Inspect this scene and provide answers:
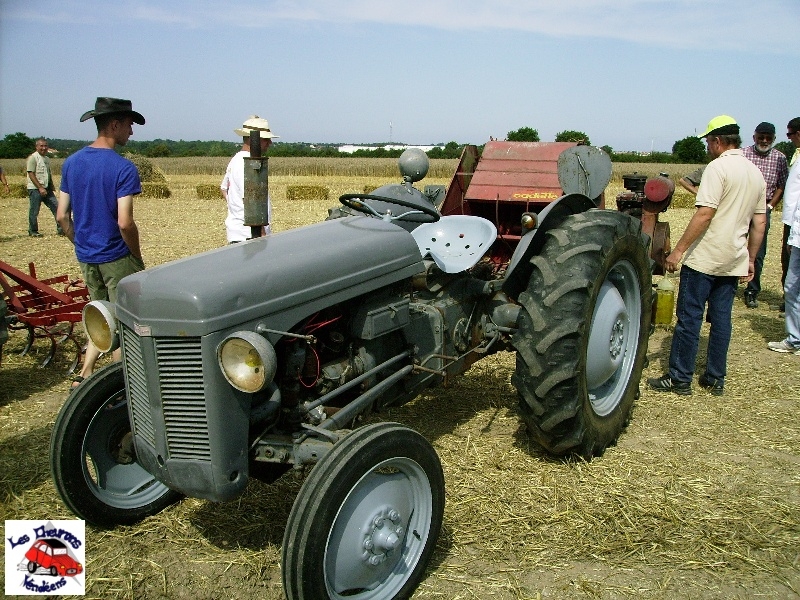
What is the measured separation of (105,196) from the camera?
4.07 meters

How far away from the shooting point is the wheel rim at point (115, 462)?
9.58 feet

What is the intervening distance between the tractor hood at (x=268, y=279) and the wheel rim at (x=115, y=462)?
0.66 meters

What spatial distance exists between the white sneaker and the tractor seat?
10.7ft

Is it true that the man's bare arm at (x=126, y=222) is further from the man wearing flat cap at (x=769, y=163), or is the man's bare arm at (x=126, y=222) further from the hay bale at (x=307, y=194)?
the hay bale at (x=307, y=194)

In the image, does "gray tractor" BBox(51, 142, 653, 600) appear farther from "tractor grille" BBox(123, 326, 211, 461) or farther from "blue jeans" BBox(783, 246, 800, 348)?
"blue jeans" BBox(783, 246, 800, 348)

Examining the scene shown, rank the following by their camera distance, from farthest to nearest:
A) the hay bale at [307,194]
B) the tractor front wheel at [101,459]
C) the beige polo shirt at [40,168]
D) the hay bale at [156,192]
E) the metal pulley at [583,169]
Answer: the hay bale at [156,192]
the hay bale at [307,194]
the beige polo shirt at [40,168]
the metal pulley at [583,169]
the tractor front wheel at [101,459]

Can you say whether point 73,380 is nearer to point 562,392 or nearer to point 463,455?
point 463,455

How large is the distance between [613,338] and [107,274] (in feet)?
10.0

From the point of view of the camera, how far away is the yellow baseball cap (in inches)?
173

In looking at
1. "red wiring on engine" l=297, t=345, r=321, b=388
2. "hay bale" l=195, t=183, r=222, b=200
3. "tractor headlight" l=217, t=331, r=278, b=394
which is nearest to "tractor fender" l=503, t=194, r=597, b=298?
"red wiring on engine" l=297, t=345, r=321, b=388

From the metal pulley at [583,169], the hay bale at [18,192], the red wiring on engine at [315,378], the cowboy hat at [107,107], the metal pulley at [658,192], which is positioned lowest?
the hay bale at [18,192]

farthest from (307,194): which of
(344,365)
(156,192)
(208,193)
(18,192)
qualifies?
(344,365)

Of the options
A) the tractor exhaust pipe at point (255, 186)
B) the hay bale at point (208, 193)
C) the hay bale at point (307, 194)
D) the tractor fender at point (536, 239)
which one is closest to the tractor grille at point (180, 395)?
the tractor exhaust pipe at point (255, 186)

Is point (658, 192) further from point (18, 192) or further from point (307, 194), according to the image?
point (18, 192)
